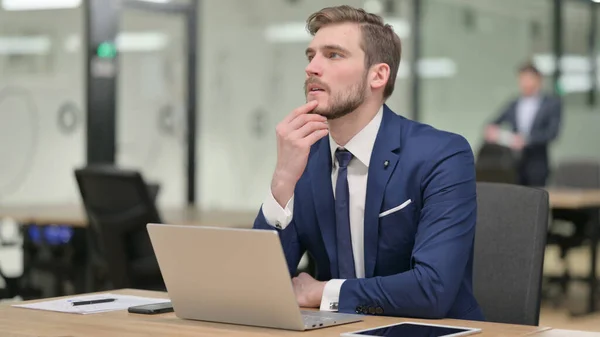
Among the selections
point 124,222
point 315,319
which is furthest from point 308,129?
point 124,222

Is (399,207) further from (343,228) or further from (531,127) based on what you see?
(531,127)

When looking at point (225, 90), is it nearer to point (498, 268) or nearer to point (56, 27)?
point (56, 27)

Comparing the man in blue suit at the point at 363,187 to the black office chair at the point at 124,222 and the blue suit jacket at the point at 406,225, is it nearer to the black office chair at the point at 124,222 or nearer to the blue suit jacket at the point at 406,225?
the blue suit jacket at the point at 406,225

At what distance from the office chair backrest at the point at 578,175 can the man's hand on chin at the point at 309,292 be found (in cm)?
553

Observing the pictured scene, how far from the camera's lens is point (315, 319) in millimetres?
2023

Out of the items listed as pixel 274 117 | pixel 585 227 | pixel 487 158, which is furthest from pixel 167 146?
pixel 585 227

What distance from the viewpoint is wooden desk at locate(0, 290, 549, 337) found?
1.92 metres

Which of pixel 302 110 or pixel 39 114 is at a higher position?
pixel 302 110

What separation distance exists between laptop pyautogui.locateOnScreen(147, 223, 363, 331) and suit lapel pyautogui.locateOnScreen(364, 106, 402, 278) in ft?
1.25

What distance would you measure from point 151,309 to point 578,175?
235 inches

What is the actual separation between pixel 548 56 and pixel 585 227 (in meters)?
3.11

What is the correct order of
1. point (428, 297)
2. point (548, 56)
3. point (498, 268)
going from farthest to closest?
point (548, 56) < point (498, 268) < point (428, 297)

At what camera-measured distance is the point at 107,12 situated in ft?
24.3

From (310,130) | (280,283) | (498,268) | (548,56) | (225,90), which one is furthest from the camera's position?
(548,56)
